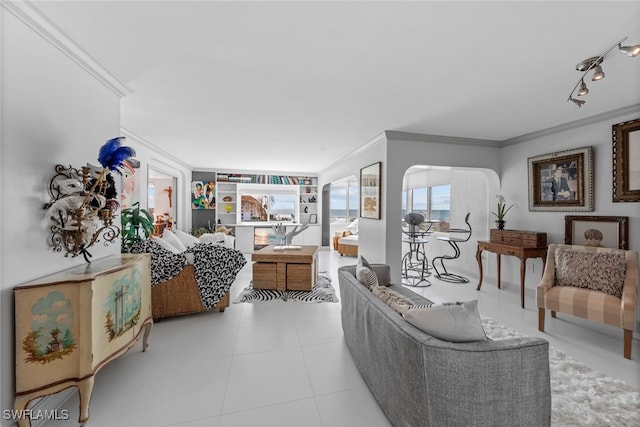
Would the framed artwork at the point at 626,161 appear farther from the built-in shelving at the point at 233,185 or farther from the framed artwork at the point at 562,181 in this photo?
the built-in shelving at the point at 233,185

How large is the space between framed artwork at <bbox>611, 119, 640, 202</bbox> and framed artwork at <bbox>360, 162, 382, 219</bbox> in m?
2.64

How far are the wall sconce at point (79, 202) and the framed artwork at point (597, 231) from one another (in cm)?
484

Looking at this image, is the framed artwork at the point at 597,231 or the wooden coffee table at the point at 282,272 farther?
the wooden coffee table at the point at 282,272

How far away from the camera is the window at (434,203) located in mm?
5914

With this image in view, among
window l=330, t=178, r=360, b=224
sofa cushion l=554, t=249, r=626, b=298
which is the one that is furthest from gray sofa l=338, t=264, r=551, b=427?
window l=330, t=178, r=360, b=224

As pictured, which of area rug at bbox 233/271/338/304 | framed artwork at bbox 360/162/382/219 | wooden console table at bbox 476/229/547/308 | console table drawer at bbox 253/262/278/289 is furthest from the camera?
framed artwork at bbox 360/162/382/219

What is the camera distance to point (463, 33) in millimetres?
1652

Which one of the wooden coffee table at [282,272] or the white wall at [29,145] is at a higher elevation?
the white wall at [29,145]

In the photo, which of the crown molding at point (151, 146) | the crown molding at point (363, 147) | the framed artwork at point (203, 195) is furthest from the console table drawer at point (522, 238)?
the framed artwork at point (203, 195)

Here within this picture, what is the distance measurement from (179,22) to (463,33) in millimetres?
1792

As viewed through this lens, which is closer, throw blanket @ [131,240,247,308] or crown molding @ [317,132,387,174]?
throw blanket @ [131,240,247,308]

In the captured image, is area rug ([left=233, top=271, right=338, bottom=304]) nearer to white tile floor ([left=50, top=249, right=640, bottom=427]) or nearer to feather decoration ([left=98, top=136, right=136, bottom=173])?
white tile floor ([left=50, top=249, right=640, bottom=427])

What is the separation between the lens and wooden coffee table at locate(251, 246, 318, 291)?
3.88 metres

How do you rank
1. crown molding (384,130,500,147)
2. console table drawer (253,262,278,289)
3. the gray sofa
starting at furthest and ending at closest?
1. console table drawer (253,262,278,289)
2. crown molding (384,130,500,147)
3. the gray sofa
